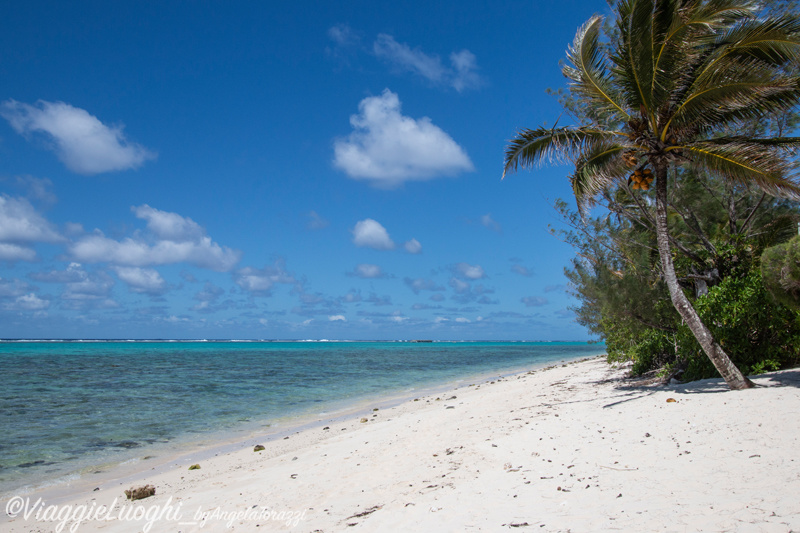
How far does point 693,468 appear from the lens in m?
4.98

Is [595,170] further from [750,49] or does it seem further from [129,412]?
[129,412]

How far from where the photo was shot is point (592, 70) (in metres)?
9.94

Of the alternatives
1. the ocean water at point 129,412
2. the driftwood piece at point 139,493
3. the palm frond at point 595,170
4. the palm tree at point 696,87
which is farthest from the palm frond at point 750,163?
the ocean water at point 129,412

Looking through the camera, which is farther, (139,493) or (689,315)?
(689,315)

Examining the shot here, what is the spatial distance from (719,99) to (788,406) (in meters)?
Result: 5.58

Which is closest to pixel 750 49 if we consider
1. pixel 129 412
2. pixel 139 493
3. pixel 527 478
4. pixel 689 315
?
pixel 689 315

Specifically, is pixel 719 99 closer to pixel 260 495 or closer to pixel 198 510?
pixel 260 495

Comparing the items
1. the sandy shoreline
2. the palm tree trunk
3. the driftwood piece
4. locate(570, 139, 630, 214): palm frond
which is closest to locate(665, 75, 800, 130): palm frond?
the palm tree trunk

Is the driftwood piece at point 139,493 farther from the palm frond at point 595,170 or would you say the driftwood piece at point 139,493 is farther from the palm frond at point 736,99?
the palm frond at point 736,99

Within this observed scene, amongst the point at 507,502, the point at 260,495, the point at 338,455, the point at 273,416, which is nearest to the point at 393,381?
the point at 273,416

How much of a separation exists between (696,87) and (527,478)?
315 inches

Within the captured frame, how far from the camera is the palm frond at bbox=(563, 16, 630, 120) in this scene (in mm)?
9820

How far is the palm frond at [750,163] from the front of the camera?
838 cm

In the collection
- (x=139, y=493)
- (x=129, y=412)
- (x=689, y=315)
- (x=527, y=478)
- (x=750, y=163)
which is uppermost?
(x=750, y=163)
